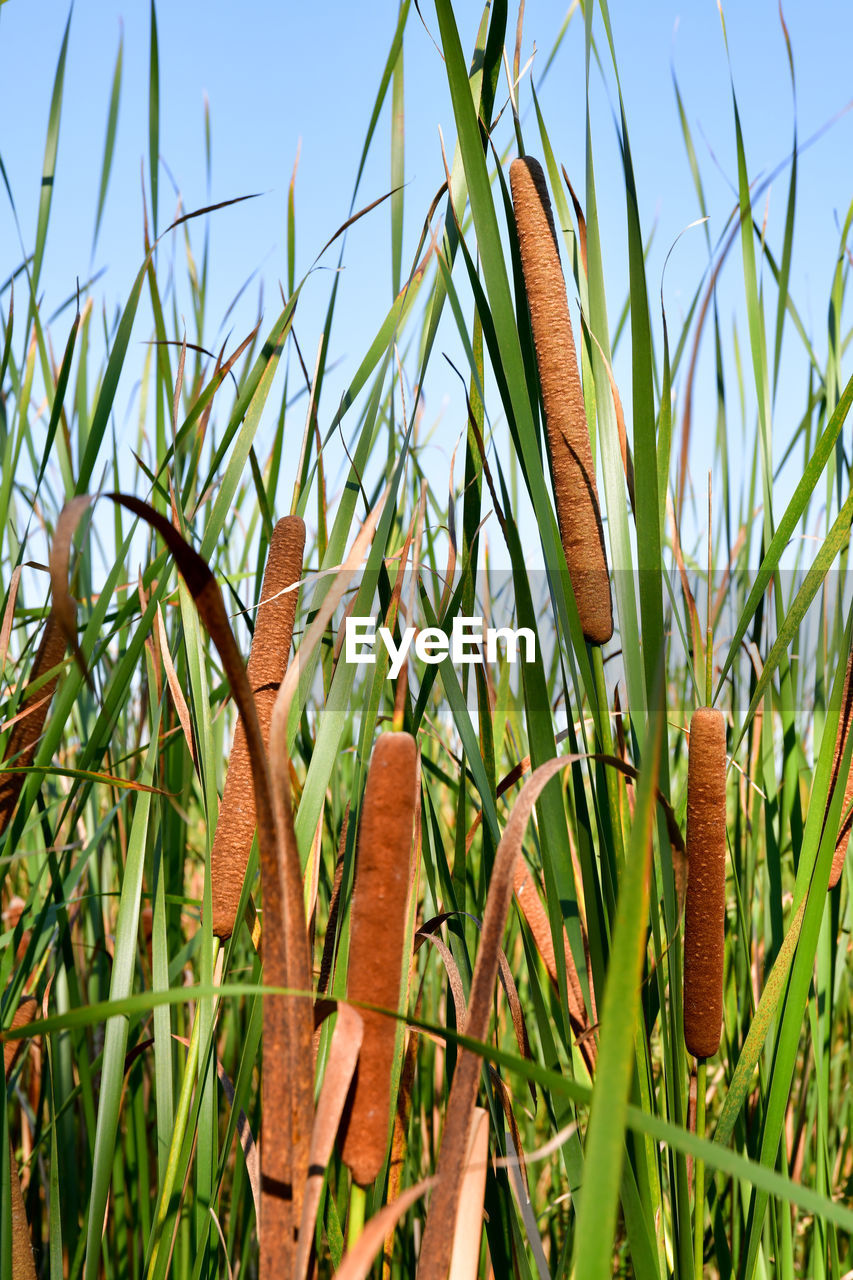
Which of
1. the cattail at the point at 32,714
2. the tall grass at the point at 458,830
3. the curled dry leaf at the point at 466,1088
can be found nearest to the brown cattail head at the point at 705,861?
the tall grass at the point at 458,830

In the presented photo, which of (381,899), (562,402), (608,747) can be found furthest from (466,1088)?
(562,402)

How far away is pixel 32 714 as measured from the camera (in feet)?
2.97

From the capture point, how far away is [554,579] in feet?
2.13

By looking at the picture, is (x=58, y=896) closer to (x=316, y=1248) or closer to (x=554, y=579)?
(x=316, y=1248)

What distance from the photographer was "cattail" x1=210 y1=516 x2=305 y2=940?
706 mm

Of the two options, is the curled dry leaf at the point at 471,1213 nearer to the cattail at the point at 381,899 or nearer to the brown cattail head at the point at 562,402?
the cattail at the point at 381,899

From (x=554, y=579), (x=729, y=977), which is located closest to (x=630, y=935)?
(x=554, y=579)

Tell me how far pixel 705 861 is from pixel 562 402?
0.36 meters

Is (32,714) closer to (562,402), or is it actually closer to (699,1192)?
(562,402)

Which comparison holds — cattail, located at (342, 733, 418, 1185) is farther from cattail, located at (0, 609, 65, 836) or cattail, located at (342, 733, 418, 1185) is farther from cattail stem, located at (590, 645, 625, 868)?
cattail, located at (0, 609, 65, 836)

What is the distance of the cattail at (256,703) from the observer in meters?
0.71

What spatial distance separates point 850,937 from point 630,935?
171 cm

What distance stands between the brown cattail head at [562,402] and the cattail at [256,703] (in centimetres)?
22

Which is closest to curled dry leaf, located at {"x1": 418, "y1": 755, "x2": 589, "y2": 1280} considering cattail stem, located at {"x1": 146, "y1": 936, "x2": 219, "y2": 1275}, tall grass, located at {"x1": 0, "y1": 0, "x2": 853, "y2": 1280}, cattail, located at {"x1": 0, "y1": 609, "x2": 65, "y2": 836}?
tall grass, located at {"x1": 0, "y1": 0, "x2": 853, "y2": 1280}
